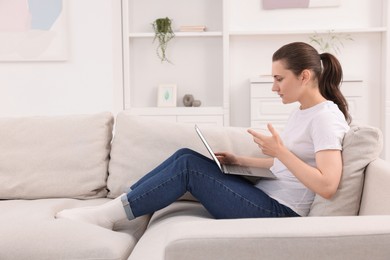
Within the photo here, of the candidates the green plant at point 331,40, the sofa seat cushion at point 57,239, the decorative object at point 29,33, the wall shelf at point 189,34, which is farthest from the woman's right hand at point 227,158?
the green plant at point 331,40

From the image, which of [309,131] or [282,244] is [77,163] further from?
[282,244]

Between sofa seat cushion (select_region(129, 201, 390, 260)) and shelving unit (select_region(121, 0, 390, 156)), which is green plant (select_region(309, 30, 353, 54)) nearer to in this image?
shelving unit (select_region(121, 0, 390, 156))

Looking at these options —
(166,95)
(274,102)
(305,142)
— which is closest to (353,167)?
(305,142)

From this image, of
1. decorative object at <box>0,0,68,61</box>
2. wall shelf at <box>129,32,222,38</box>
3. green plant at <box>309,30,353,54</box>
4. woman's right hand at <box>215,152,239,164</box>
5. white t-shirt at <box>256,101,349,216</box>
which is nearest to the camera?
white t-shirt at <box>256,101,349,216</box>

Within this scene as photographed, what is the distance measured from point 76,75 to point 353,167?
3.27 m

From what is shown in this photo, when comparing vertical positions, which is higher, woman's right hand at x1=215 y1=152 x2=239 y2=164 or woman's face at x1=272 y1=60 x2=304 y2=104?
woman's face at x1=272 y1=60 x2=304 y2=104

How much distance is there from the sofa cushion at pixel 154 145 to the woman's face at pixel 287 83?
0.39 meters

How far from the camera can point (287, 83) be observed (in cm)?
233

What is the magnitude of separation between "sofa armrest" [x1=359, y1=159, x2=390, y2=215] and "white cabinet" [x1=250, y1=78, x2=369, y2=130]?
10.1ft

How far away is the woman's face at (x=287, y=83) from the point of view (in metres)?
2.32

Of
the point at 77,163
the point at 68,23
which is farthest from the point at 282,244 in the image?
the point at 68,23

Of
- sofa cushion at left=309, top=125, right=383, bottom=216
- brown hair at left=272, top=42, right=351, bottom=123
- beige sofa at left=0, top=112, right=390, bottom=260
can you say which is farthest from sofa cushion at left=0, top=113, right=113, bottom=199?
sofa cushion at left=309, top=125, right=383, bottom=216

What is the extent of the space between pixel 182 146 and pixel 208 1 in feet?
10.2

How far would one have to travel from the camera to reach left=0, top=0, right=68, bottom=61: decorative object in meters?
5.02
